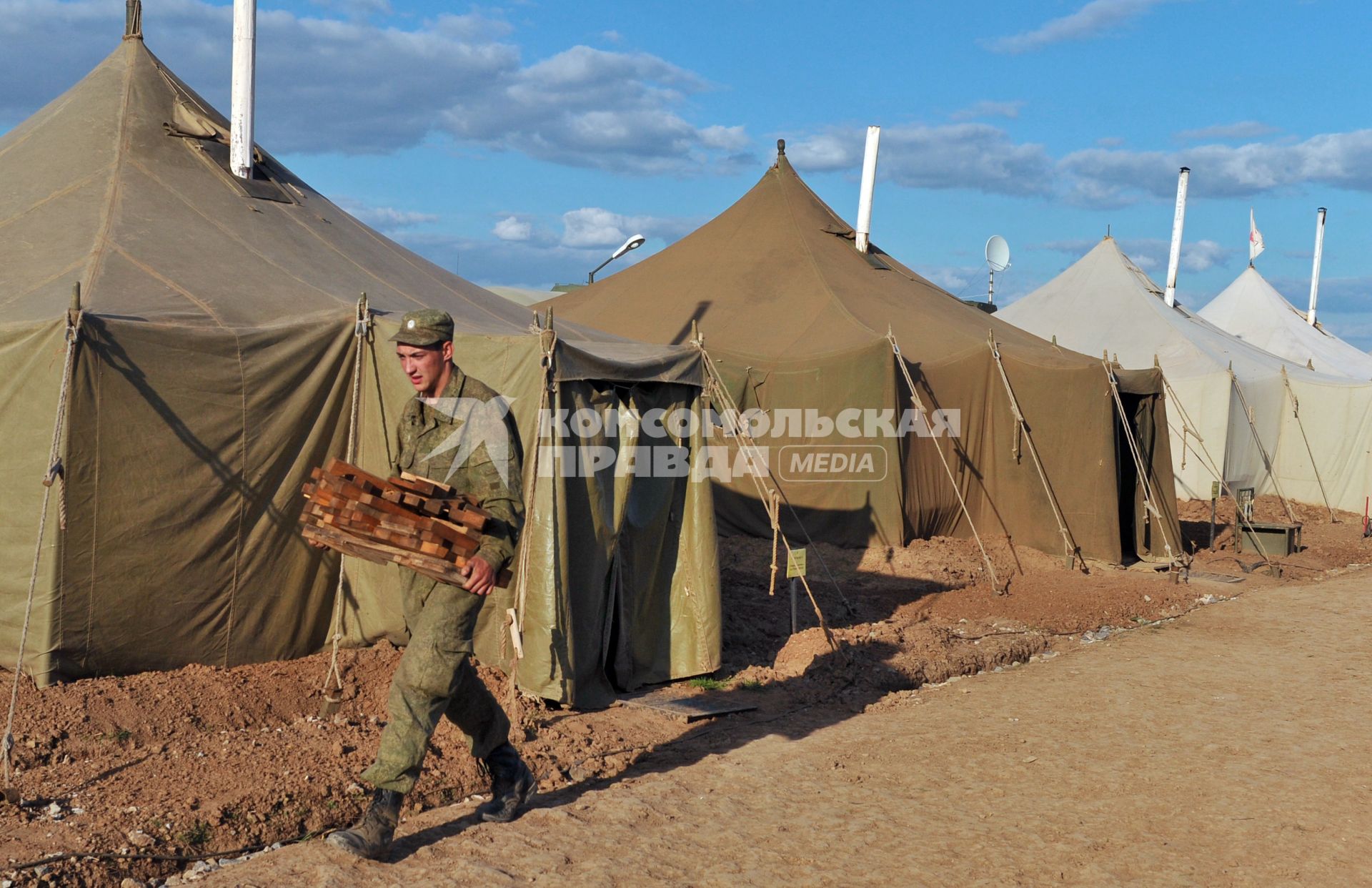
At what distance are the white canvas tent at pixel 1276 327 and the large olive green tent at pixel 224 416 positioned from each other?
21.2 m

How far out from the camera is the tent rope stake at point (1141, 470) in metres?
11.4

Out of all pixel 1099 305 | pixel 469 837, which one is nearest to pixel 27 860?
pixel 469 837

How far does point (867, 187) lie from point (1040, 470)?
4577 millimetres

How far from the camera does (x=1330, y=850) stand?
175 inches

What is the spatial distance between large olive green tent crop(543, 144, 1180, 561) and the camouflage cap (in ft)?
23.9

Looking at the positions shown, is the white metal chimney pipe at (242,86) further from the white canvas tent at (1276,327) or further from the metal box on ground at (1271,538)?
the white canvas tent at (1276,327)

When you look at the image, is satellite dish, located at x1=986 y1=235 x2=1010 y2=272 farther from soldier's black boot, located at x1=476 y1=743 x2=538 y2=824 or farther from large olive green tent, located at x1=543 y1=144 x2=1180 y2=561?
soldier's black boot, located at x1=476 y1=743 x2=538 y2=824

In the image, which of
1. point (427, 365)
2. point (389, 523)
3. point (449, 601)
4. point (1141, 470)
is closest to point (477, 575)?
point (449, 601)

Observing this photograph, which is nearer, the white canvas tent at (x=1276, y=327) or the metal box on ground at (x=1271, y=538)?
the metal box on ground at (x=1271, y=538)

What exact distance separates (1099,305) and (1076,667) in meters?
13.2

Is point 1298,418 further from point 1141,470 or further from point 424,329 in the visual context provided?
point 424,329

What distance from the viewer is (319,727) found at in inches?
206

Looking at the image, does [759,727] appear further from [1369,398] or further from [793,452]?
[1369,398]

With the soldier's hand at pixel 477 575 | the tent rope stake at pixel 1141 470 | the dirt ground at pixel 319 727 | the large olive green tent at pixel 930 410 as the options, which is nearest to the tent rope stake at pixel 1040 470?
the large olive green tent at pixel 930 410
